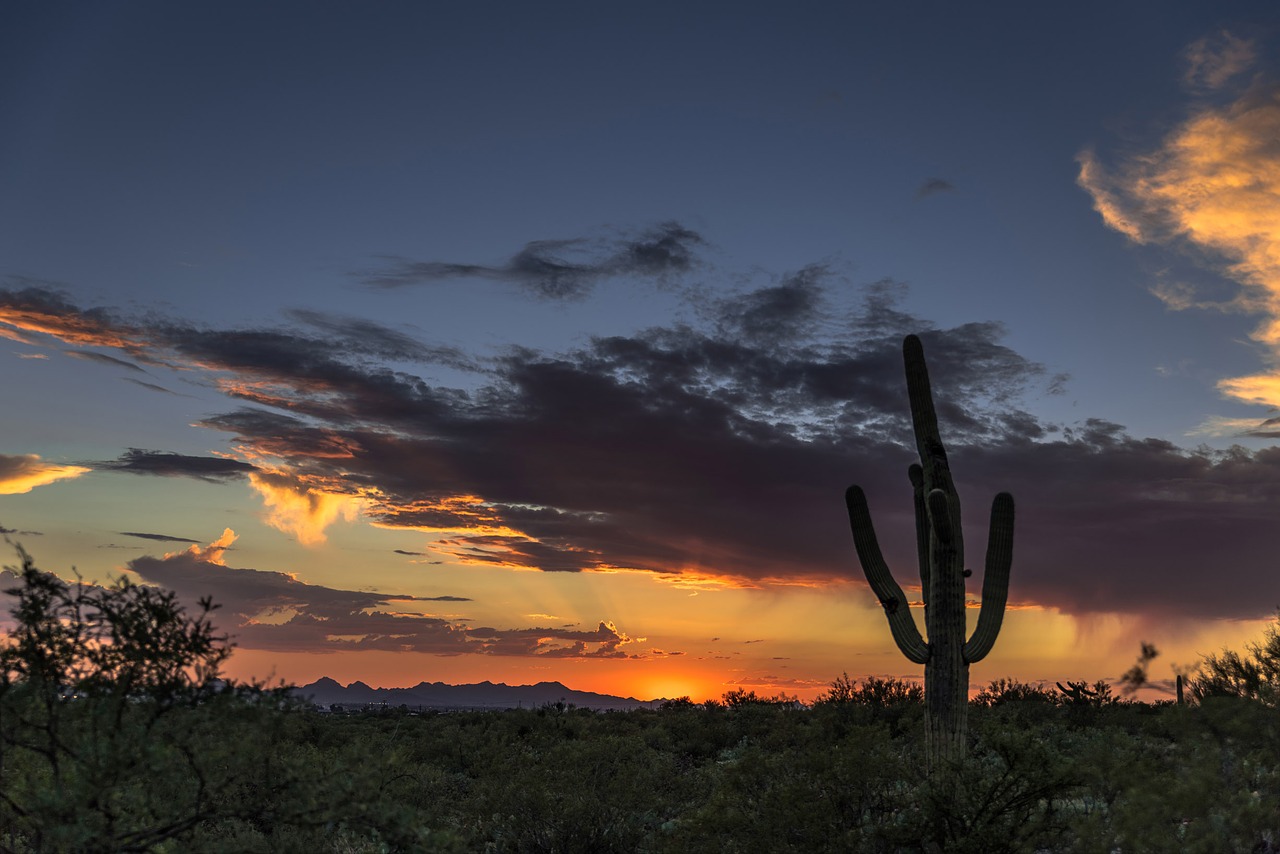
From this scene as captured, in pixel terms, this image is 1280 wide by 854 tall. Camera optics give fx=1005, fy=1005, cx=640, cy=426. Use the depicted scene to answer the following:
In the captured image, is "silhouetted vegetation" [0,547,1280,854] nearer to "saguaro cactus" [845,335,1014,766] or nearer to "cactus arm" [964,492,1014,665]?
"saguaro cactus" [845,335,1014,766]

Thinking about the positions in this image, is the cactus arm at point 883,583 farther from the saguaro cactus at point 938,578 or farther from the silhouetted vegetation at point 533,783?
the silhouetted vegetation at point 533,783

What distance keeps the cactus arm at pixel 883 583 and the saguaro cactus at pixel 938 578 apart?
0.02m

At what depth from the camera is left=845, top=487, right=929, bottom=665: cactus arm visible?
52.5 feet

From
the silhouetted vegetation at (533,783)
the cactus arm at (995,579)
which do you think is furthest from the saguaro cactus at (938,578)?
the silhouetted vegetation at (533,783)

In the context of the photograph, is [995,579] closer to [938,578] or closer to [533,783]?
[938,578]

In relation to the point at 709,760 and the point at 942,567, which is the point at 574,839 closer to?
the point at 942,567

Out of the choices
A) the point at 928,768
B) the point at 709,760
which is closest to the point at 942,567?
the point at 928,768

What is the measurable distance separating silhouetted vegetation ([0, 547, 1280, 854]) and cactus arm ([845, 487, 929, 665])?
1.87 m

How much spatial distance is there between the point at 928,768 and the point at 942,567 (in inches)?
120

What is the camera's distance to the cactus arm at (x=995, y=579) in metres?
15.9

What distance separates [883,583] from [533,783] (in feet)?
22.2

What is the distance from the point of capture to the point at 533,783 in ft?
54.9

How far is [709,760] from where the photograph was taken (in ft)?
87.8

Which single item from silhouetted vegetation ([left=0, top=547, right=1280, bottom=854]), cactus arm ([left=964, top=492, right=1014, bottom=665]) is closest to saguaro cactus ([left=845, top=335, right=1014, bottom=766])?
cactus arm ([left=964, top=492, right=1014, bottom=665])
